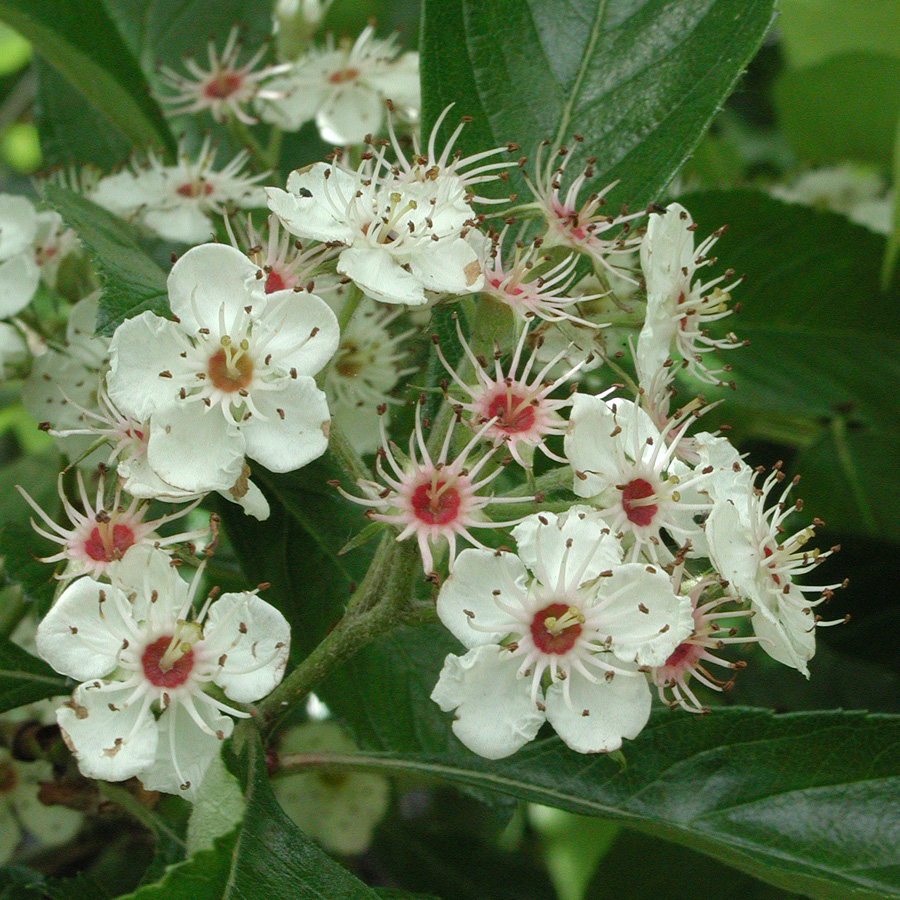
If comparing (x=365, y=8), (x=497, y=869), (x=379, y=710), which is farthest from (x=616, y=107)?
(x=365, y=8)

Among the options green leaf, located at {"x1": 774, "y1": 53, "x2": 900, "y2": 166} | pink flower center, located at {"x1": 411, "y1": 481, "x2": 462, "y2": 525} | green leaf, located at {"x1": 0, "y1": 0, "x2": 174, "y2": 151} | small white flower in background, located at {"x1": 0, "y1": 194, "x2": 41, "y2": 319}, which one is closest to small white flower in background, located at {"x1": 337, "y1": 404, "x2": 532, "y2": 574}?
pink flower center, located at {"x1": 411, "y1": 481, "x2": 462, "y2": 525}

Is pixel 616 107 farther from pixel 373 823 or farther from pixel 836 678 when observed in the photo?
pixel 373 823

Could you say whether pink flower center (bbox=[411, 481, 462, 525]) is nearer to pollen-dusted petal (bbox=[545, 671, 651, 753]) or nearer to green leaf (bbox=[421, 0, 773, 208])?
pollen-dusted petal (bbox=[545, 671, 651, 753])

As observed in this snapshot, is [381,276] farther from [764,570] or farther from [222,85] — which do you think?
[222,85]

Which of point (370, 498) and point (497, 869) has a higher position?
point (370, 498)

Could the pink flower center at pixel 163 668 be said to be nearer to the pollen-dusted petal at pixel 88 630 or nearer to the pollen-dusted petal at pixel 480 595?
the pollen-dusted petal at pixel 88 630

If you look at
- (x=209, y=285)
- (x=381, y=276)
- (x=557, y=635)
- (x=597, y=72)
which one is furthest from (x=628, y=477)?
(x=597, y=72)
